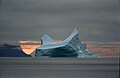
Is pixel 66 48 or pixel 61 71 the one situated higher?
pixel 66 48

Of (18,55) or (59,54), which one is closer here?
(59,54)

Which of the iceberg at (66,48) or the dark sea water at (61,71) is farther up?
the iceberg at (66,48)

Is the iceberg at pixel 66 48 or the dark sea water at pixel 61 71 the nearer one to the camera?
the dark sea water at pixel 61 71

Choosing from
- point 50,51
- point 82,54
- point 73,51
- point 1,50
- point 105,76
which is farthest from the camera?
point 1,50

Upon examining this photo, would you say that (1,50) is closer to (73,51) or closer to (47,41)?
(47,41)

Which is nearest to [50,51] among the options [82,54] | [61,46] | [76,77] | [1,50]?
[61,46]

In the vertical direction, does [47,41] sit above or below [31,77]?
above

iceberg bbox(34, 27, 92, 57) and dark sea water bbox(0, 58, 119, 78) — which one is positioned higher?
iceberg bbox(34, 27, 92, 57)

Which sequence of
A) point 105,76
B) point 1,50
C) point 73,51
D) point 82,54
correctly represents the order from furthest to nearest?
1. point 1,50
2. point 82,54
3. point 73,51
4. point 105,76

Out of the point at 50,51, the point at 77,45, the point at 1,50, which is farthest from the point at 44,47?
the point at 1,50

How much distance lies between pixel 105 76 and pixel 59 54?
16633 mm

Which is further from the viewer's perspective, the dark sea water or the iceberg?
the iceberg

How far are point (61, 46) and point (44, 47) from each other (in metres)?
7.82

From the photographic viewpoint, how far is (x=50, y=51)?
69062 millimetres
